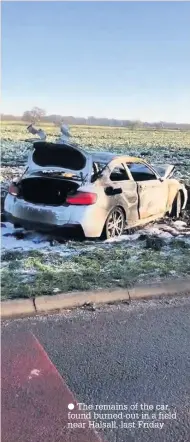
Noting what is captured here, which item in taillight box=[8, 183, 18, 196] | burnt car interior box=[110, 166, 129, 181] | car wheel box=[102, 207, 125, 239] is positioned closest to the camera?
car wheel box=[102, 207, 125, 239]

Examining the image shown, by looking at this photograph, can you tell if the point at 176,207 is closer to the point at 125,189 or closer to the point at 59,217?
the point at 125,189

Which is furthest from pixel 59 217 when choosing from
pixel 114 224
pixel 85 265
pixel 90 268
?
pixel 90 268

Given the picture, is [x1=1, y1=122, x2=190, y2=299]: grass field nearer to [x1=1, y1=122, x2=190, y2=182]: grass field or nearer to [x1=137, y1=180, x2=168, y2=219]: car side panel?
[x1=137, y1=180, x2=168, y2=219]: car side panel

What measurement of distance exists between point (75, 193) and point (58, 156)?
678 mm

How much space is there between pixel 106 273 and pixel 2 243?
1.92 metres

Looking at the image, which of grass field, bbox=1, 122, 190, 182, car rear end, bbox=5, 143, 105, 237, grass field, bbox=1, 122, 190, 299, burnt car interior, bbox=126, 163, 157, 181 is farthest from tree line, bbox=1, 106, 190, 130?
car rear end, bbox=5, 143, 105, 237

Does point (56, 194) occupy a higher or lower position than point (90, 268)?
higher

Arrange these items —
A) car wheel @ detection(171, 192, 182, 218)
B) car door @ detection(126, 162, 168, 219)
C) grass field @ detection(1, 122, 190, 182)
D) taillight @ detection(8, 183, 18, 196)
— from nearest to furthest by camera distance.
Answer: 1. taillight @ detection(8, 183, 18, 196)
2. car door @ detection(126, 162, 168, 219)
3. car wheel @ detection(171, 192, 182, 218)
4. grass field @ detection(1, 122, 190, 182)

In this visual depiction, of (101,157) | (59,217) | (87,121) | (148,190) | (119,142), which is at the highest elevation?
(87,121)

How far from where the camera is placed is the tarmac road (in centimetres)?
273

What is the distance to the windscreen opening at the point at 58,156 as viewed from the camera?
6.53 m

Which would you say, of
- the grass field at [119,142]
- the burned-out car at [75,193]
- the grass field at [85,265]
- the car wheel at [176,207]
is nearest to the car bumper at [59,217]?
the burned-out car at [75,193]

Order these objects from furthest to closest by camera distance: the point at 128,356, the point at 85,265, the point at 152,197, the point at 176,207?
the point at 176,207 < the point at 152,197 < the point at 85,265 < the point at 128,356

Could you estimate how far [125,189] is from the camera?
22.5 feet
